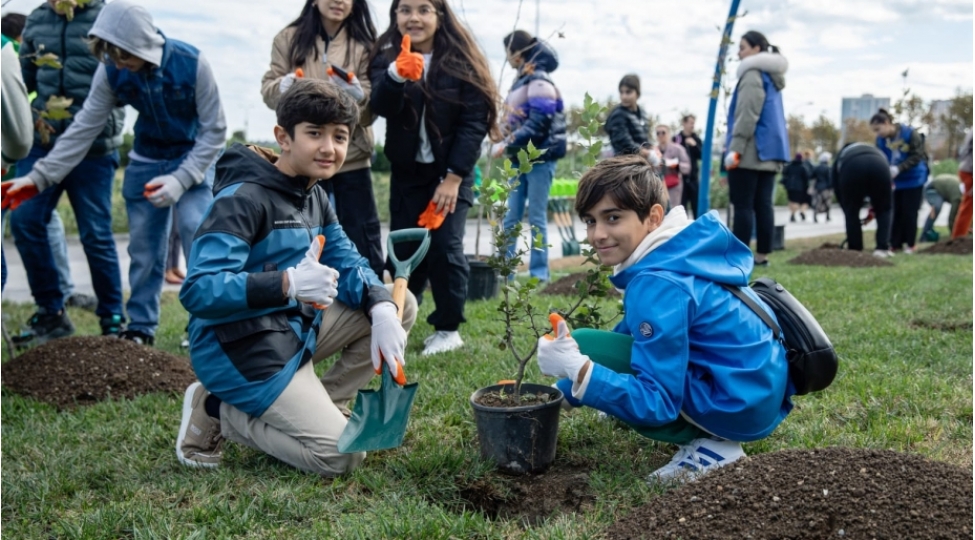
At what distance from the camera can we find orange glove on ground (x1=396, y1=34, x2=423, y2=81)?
408 cm

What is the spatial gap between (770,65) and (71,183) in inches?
229

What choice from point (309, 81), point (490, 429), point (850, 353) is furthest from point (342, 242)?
point (850, 353)

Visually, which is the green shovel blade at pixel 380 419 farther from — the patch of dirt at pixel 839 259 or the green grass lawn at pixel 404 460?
the patch of dirt at pixel 839 259

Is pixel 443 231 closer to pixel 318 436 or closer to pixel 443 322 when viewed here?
pixel 443 322

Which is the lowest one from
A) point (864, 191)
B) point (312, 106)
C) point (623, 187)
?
point (864, 191)

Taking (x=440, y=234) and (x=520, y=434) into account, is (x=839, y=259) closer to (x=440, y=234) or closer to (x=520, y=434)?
(x=440, y=234)

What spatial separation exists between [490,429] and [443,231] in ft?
6.23

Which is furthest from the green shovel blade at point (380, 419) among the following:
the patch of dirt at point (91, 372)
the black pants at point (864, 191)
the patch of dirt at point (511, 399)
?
the black pants at point (864, 191)

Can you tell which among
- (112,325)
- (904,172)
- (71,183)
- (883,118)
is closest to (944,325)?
(112,325)

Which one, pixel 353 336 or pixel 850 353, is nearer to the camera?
pixel 353 336

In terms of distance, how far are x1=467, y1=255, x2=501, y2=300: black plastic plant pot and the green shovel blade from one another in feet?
11.5

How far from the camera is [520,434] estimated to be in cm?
279

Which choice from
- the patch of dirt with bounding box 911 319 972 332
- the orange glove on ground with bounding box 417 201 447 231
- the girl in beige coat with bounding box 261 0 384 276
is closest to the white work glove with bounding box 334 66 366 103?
the girl in beige coat with bounding box 261 0 384 276

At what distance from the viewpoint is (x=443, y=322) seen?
15.3 ft
